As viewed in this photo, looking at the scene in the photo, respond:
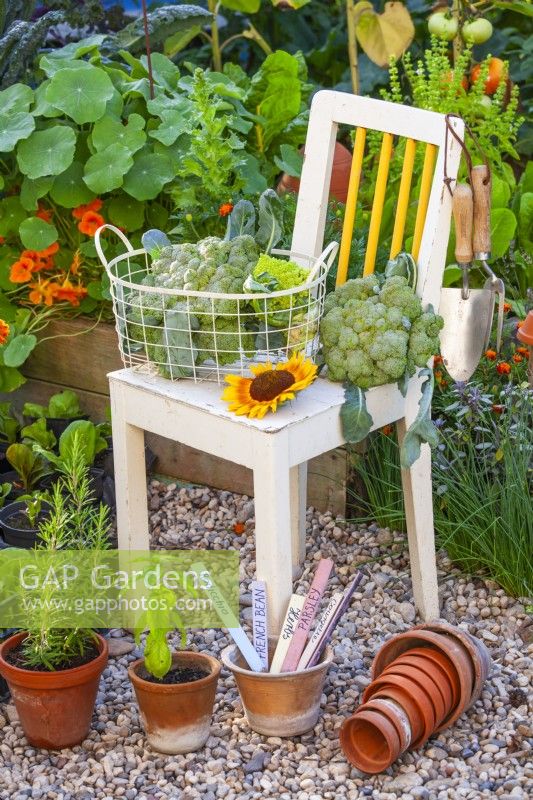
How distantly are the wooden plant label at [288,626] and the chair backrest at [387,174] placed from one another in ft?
2.10

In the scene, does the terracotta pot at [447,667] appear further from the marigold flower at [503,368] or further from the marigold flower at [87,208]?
the marigold flower at [87,208]

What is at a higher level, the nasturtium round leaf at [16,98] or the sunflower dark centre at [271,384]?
the nasturtium round leaf at [16,98]

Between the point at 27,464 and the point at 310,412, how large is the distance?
1.02 m

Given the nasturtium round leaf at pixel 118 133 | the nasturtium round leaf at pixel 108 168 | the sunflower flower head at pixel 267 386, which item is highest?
the nasturtium round leaf at pixel 118 133

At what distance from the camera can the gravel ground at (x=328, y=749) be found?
1898 millimetres

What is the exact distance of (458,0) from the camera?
349cm

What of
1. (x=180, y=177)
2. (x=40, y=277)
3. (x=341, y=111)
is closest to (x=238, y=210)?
(x=341, y=111)

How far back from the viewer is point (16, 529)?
2510mm

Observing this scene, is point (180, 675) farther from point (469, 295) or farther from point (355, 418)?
point (469, 295)

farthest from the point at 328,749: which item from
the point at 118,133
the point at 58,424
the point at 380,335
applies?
the point at 118,133

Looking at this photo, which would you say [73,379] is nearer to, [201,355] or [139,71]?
[139,71]

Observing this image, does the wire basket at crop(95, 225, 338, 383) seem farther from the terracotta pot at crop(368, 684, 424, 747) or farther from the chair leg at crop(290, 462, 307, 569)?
the terracotta pot at crop(368, 684, 424, 747)

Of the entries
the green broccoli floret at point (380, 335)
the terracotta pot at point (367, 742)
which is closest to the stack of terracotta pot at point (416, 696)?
the terracotta pot at point (367, 742)

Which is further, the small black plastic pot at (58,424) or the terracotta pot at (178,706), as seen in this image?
the small black plastic pot at (58,424)
